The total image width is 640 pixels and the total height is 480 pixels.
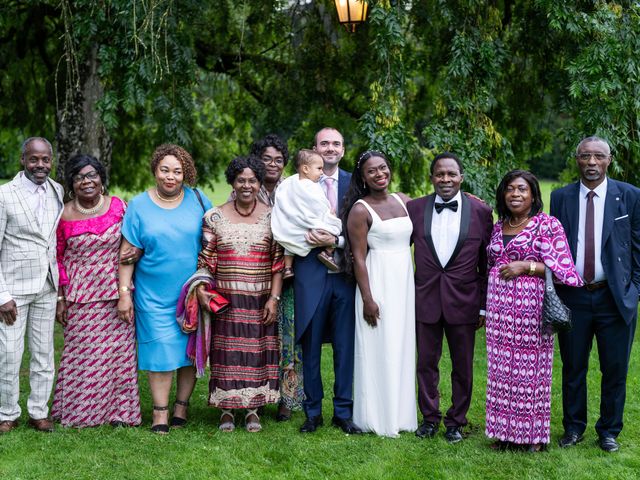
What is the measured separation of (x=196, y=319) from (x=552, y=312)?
2466 millimetres

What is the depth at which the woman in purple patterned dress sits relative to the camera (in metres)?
5.18

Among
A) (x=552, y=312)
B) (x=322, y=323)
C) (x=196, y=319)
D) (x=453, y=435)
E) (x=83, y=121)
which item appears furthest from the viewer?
(x=83, y=121)

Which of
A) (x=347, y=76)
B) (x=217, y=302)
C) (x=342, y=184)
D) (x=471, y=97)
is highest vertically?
(x=347, y=76)

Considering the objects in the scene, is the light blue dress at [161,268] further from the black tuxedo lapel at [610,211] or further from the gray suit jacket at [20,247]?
the black tuxedo lapel at [610,211]

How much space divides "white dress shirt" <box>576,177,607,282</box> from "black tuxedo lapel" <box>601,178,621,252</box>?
25 millimetres

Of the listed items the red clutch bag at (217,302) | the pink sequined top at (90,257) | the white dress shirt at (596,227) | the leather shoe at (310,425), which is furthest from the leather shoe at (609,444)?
the pink sequined top at (90,257)

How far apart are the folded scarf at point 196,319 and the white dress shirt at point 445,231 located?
1625 mm

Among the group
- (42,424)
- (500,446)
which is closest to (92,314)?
(42,424)

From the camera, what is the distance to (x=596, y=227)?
5.35 meters

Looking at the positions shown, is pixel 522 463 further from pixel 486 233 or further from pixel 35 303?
pixel 35 303

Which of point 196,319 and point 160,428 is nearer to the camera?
point 196,319

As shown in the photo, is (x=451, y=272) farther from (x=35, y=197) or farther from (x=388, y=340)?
(x=35, y=197)

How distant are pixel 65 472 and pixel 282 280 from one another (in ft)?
6.42

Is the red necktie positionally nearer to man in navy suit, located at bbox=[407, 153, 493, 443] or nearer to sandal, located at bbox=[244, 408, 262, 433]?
man in navy suit, located at bbox=[407, 153, 493, 443]
